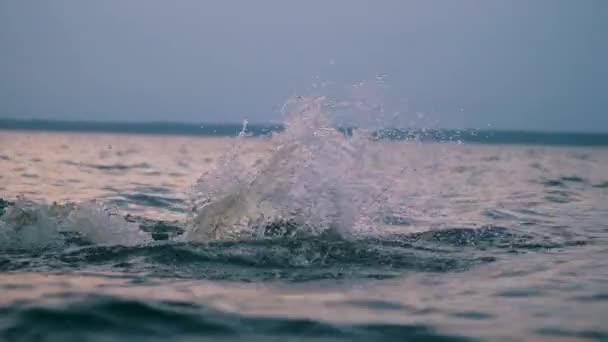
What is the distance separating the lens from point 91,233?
7.89m

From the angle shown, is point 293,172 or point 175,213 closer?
point 293,172

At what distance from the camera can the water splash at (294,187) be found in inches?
320

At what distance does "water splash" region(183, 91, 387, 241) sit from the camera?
26.7 ft

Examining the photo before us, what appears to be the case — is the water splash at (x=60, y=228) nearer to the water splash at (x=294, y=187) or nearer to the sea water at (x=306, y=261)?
the sea water at (x=306, y=261)

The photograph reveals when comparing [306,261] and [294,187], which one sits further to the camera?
[294,187]

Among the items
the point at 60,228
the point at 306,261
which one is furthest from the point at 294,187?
the point at 60,228

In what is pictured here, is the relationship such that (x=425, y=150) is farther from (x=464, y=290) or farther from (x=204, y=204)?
(x=464, y=290)

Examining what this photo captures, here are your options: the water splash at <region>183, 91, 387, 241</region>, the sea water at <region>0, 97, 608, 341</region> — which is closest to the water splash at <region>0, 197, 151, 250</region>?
the sea water at <region>0, 97, 608, 341</region>

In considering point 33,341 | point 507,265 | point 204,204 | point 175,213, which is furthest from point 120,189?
point 33,341

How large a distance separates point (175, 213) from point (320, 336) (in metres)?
7.06

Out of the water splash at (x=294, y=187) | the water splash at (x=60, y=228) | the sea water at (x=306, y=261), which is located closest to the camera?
the sea water at (x=306, y=261)

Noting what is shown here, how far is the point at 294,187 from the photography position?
8.37 m

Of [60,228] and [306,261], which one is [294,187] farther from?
[60,228]

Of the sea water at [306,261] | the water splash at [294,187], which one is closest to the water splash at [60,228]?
the sea water at [306,261]
